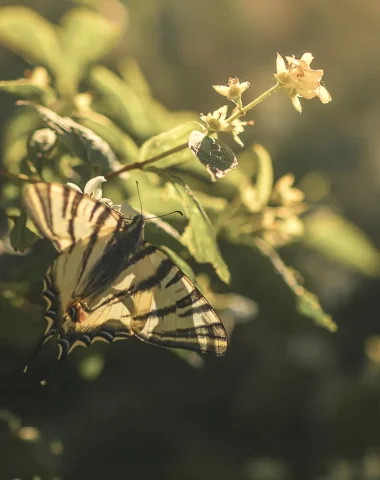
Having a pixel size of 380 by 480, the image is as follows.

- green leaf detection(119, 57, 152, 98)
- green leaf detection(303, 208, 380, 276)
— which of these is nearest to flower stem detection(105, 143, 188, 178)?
green leaf detection(119, 57, 152, 98)

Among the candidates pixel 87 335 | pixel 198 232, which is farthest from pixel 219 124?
pixel 87 335

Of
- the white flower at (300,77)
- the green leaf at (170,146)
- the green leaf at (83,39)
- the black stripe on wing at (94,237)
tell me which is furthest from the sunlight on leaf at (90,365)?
the white flower at (300,77)

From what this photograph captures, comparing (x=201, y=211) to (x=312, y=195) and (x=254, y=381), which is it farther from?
(x=254, y=381)

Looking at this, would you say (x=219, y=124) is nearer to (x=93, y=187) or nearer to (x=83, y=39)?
(x=93, y=187)

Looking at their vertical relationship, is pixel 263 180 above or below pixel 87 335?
above

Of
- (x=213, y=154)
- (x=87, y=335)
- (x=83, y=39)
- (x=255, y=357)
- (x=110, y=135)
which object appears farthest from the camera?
(x=255, y=357)

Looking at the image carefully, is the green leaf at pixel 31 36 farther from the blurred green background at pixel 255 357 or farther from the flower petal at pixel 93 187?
the flower petal at pixel 93 187

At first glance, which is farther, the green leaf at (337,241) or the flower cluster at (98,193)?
the green leaf at (337,241)
